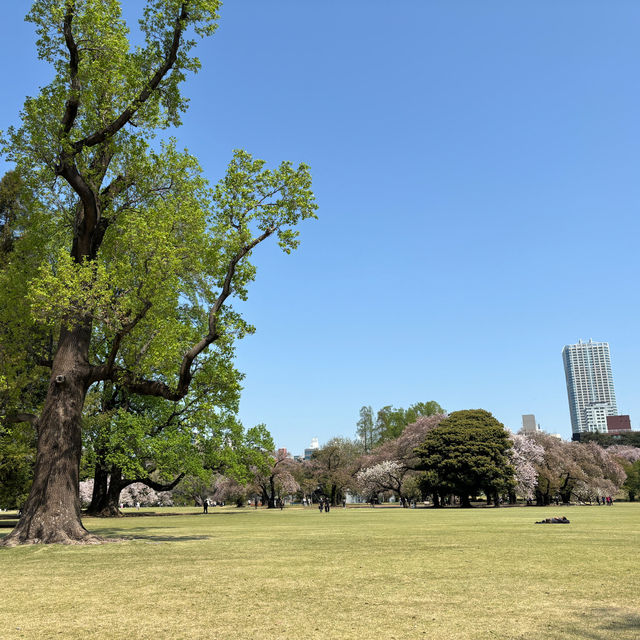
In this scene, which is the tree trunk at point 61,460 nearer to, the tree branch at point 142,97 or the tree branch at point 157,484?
the tree branch at point 142,97

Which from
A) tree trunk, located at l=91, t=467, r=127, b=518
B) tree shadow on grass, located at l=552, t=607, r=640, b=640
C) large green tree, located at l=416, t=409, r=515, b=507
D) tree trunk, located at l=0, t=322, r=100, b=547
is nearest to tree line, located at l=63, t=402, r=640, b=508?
large green tree, located at l=416, t=409, r=515, b=507

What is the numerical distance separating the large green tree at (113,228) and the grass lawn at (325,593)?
4639 millimetres

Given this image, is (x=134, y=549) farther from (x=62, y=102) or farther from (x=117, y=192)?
(x=62, y=102)

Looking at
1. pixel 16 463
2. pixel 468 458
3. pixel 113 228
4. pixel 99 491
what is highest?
pixel 113 228

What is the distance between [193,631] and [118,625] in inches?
38.6

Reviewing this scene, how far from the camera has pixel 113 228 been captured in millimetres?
21359

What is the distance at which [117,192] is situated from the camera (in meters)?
20.8

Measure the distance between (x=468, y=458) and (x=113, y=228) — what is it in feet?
138

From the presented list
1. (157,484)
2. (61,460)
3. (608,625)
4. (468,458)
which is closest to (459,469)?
(468,458)

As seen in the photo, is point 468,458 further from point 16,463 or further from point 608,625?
point 608,625

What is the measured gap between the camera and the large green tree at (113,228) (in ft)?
56.0

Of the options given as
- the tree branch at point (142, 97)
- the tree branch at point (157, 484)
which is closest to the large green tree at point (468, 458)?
the tree branch at point (157, 484)

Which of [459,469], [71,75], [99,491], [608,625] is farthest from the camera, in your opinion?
[459,469]

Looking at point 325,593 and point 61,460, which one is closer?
point 325,593
